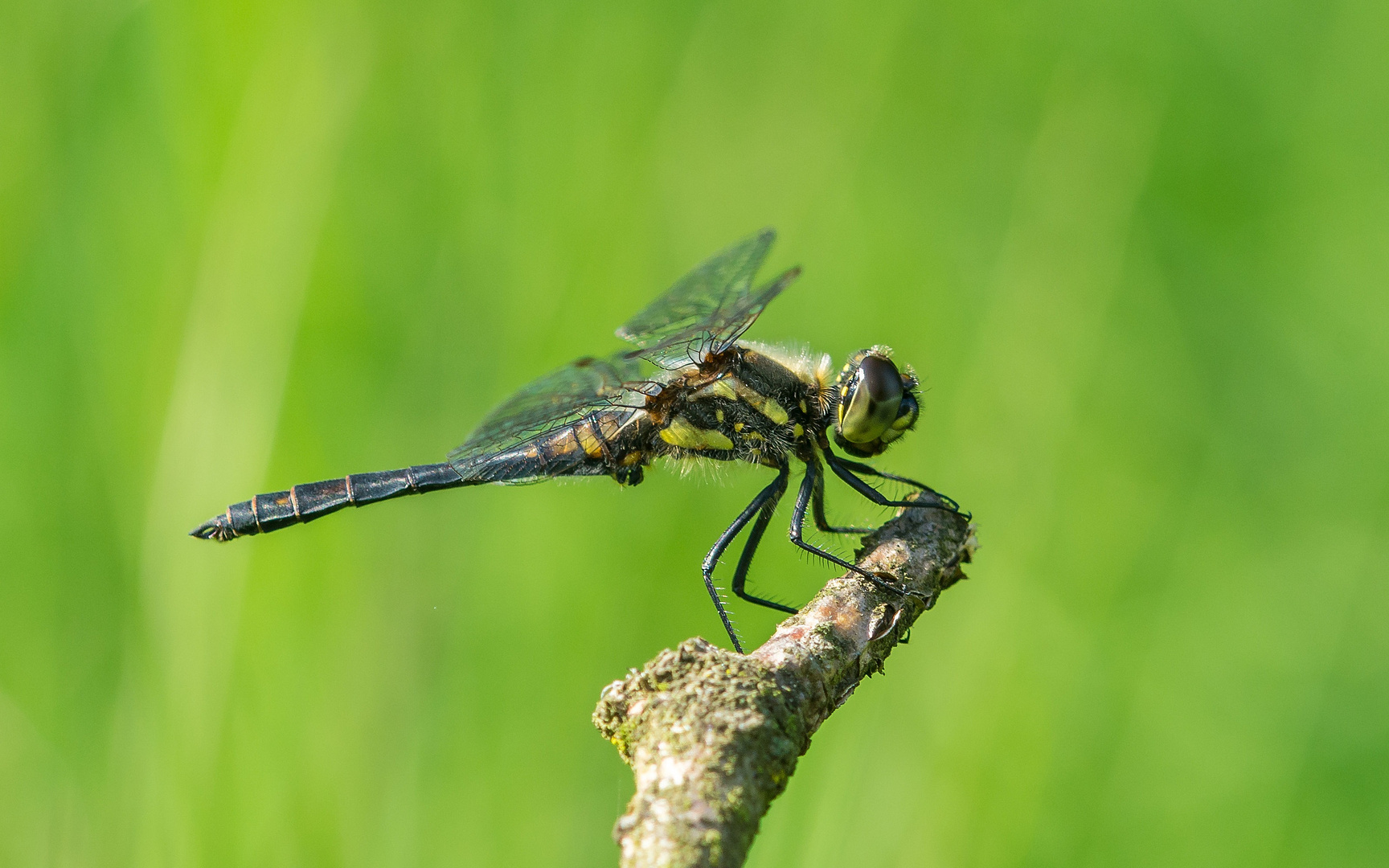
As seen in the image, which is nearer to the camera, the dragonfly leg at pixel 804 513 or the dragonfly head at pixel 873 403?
the dragonfly leg at pixel 804 513

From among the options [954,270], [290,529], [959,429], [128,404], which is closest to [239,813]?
[290,529]

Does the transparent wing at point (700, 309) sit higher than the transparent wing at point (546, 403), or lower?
higher

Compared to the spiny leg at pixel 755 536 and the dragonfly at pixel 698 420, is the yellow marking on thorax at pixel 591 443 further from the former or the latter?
the spiny leg at pixel 755 536

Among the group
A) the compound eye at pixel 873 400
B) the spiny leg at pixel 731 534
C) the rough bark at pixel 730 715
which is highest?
the compound eye at pixel 873 400

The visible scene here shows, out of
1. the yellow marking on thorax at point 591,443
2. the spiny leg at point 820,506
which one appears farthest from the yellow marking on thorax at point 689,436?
the spiny leg at point 820,506

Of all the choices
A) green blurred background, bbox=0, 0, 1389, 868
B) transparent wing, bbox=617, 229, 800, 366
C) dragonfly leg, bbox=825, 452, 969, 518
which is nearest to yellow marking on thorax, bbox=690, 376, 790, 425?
transparent wing, bbox=617, 229, 800, 366

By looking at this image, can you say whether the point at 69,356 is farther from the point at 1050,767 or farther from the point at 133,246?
the point at 1050,767
